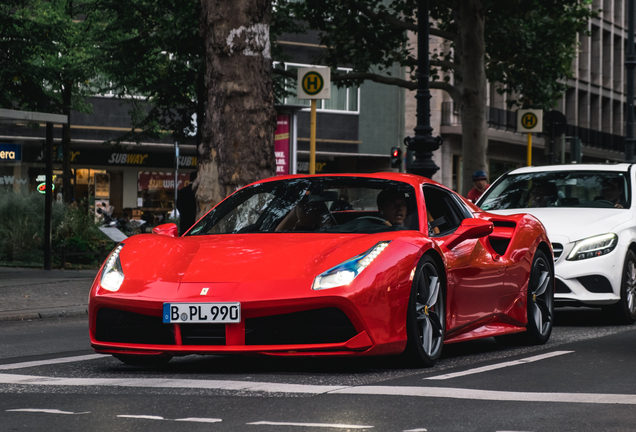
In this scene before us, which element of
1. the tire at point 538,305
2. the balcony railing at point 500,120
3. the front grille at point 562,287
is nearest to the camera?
the tire at point 538,305

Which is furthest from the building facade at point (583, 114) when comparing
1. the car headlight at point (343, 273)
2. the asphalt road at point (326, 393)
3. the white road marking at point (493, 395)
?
the white road marking at point (493, 395)

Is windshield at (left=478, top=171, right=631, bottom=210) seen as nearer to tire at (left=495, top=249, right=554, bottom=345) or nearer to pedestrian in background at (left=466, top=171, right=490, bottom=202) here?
tire at (left=495, top=249, right=554, bottom=345)

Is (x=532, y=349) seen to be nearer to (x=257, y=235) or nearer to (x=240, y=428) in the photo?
(x=257, y=235)

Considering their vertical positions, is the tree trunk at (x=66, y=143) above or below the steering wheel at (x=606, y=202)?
above

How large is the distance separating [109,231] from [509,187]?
35.6 ft

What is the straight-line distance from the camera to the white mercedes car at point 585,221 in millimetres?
10398

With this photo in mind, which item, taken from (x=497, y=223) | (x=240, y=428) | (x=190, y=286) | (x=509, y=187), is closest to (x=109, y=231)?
(x=509, y=187)

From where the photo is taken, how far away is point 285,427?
15.5 feet

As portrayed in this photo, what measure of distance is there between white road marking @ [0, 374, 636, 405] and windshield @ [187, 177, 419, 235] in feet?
4.80

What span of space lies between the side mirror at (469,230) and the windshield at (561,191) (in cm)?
422

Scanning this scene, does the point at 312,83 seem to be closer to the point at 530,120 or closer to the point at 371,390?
the point at 530,120

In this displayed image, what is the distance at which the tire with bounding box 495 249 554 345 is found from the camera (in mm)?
8586

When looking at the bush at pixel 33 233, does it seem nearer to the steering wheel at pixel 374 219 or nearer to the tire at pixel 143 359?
the tire at pixel 143 359

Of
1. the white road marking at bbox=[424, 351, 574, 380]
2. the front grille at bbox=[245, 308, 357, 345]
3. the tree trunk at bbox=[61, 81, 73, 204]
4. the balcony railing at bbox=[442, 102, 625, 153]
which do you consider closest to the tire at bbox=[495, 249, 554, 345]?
the white road marking at bbox=[424, 351, 574, 380]
